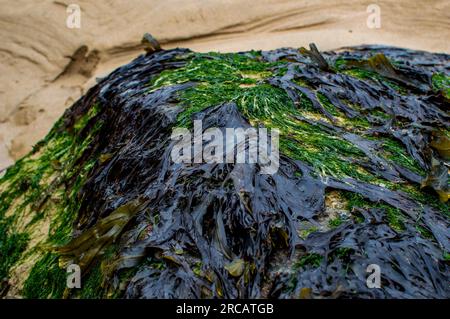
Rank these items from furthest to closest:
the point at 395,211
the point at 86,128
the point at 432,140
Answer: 1. the point at 86,128
2. the point at 432,140
3. the point at 395,211

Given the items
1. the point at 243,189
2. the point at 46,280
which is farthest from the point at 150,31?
the point at 243,189

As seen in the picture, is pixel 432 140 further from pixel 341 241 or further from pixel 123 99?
pixel 123 99

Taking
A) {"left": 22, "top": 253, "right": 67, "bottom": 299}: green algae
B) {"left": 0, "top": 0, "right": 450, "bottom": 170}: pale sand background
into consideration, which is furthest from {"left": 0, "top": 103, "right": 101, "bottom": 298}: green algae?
{"left": 0, "top": 0, "right": 450, "bottom": 170}: pale sand background

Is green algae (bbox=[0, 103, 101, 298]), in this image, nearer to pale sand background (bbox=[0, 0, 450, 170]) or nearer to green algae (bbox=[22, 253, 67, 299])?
green algae (bbox=[22, 253, 67, 299])

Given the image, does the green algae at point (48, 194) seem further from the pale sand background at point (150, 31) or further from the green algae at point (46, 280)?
the pale sand background at point (150, 31)

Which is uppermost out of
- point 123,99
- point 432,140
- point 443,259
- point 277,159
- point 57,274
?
point 123,99

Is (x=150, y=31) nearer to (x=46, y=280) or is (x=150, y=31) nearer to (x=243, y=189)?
(x=46, y=280)

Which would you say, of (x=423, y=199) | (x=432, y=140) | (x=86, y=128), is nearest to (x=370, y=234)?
(x=423, y=199)
